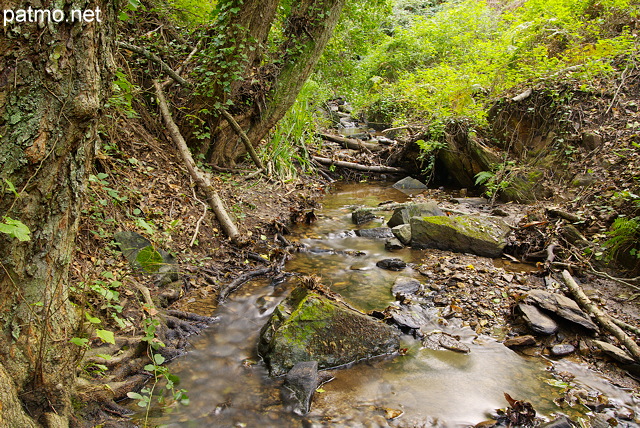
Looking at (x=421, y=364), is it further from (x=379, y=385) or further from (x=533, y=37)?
(x=533, y=37)

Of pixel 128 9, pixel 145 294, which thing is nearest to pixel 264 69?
pixel 128 9

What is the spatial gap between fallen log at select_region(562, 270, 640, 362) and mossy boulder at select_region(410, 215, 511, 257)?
1210 mm

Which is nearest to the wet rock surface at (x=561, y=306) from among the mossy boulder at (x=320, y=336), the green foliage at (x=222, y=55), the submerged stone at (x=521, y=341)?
the submerged stone at (x=521, y=341)

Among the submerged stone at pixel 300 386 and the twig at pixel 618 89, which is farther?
the twig at pixel 618 89

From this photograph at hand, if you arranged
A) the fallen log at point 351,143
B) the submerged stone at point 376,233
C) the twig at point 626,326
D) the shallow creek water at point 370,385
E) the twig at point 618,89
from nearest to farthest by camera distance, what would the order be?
the shallow creek water at point 370,385, the twig at point 626,326, the twig at point 618,89, the submerged stone at point 376,233, the fallen log at point 351,143

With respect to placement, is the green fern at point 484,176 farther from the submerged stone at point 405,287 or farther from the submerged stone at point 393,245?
the submerged stone at point 405,287

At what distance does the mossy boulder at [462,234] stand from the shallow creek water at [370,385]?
82.2 inches

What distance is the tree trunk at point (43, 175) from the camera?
1735 mm

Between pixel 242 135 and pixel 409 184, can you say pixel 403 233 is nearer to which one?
pixel 242 135

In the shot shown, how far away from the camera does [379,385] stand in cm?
327

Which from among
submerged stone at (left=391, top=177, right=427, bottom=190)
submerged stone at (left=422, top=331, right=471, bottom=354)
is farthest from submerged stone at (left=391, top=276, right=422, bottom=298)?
submerged stone at (left=391, top=177, right=427, bottom=190)

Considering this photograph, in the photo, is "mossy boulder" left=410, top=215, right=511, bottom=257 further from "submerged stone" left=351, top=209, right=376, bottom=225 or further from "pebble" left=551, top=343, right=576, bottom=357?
"pebble" left=551, top=343, right=576, bottom=357

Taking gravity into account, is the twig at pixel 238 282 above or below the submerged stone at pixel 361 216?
below

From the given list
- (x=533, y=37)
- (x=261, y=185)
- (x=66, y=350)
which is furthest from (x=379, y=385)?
(x=533, y=37)
